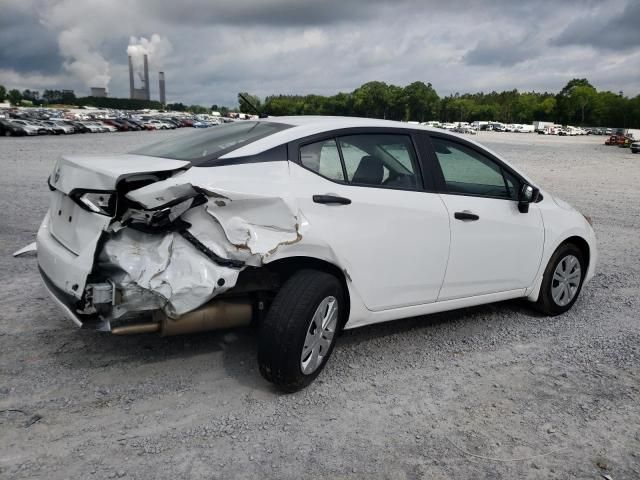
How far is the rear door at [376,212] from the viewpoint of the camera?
3.56 meters

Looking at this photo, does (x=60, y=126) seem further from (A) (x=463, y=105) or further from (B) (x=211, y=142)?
(A) (x=463, y=105)

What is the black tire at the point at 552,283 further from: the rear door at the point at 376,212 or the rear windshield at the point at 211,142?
the rear windshield at the point at 211,142

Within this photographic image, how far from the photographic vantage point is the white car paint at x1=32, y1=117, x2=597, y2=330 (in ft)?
10.5

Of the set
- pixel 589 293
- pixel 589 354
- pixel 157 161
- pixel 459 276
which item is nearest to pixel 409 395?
pixel 459 276

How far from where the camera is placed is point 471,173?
14.8ft

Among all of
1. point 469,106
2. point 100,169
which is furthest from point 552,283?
point 469,106

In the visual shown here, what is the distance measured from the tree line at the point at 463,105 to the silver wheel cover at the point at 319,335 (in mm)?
127470

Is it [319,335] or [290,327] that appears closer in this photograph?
[290,327]

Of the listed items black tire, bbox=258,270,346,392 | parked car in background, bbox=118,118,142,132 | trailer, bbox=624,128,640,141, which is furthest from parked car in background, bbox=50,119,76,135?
trailer, bbox=624,128,640,141

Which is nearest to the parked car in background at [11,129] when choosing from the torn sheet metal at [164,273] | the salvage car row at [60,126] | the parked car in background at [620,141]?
the salvage car row at [60,126]

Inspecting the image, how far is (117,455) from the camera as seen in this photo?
113 inches

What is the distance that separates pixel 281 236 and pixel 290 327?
1.74 ft

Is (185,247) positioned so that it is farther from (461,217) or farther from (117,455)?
(461,217)

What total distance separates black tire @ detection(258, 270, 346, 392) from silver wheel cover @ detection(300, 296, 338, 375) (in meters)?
0.06
